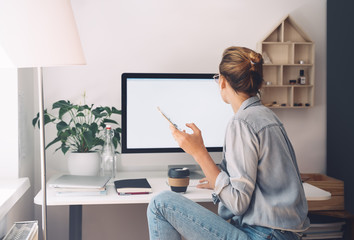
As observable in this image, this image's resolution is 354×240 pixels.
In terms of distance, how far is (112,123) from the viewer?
2.20 m

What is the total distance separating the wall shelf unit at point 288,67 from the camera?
2268mm

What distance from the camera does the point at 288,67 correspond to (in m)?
2.35

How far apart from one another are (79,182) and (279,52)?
1.35 metres

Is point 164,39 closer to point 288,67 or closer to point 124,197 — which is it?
point 288,67

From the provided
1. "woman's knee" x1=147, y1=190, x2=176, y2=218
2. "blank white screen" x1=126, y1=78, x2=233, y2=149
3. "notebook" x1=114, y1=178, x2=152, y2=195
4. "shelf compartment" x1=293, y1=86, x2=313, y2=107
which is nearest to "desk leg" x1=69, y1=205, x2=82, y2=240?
"notebook" x1=114, y1=178, x2=152, y2=195

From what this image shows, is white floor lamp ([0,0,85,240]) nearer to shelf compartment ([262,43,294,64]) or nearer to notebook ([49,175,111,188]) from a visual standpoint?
notebook ([49,175,111,188])

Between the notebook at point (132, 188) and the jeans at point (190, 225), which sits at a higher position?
the notebook at point (132, 188)

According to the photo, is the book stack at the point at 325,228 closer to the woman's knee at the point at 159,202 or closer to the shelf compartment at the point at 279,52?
the shelf compartment at the point at 279,52

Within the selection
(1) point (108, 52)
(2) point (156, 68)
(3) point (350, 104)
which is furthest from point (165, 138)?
(3) point (350, 104)

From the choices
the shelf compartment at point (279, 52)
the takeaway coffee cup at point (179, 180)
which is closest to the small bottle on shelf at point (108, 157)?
the takeaway coffee cup at point (179, 180)

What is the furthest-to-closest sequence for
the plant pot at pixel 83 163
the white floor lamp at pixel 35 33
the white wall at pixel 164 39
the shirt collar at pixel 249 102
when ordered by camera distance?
the white wall at pixel 164 39 < the plant pot at pixel 83 163 < the shirt collar at pixel 249 102 < the white floor lamp at pixel 35 33

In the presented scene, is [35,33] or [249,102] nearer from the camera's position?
[35,33]

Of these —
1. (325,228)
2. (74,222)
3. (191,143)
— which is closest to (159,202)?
(191,143)

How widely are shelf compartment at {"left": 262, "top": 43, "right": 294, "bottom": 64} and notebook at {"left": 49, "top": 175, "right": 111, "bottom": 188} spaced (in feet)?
3.88
